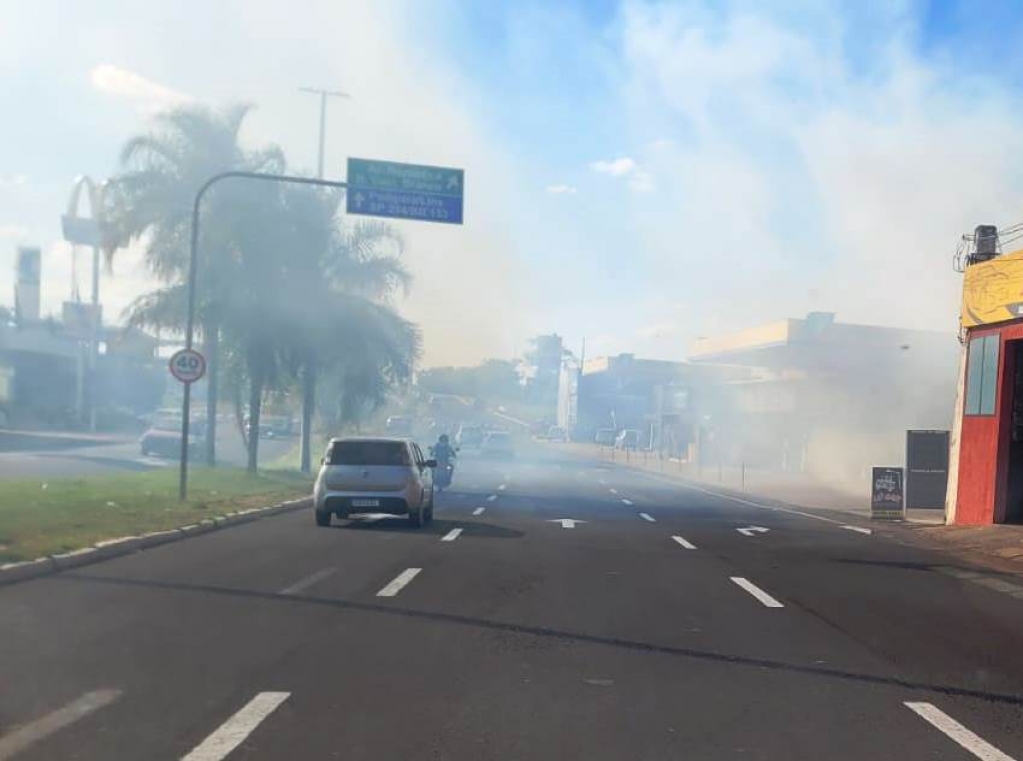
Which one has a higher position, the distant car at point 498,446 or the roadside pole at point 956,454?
the roadside pole at point 956,454

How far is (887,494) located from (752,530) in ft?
21.1

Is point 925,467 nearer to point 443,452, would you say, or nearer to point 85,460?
point 443,452

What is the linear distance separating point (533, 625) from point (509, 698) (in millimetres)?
2801

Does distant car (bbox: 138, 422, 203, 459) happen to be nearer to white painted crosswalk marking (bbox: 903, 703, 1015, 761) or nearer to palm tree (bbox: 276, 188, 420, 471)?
palm tree (bbox: 276, 188, 420, 471)

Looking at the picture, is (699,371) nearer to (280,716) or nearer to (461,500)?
(461,500)

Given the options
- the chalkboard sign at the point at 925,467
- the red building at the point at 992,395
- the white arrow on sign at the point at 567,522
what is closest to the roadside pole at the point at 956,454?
the red building at the point at 992,395

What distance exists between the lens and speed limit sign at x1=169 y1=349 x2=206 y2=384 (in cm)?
2194

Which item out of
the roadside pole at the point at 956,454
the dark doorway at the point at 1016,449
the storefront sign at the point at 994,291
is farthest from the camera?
the roadside pole at the point at 956,454

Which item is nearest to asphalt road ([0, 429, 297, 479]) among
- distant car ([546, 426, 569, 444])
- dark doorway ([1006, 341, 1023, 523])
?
dark doorway ([1006, 341, 1023, 523])

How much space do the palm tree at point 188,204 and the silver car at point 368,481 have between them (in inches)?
514

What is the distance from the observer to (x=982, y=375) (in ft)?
79.8

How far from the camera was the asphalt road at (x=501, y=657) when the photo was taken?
6.27m

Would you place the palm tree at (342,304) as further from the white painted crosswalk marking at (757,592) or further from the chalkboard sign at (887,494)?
the white painted crosswalk marking at (757,592)

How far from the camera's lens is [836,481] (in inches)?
1890
